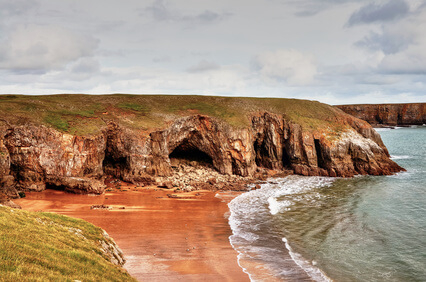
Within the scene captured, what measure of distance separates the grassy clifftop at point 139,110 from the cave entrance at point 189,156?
6.30m

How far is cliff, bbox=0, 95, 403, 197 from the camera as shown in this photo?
38.1 m

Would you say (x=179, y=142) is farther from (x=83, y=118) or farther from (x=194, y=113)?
(x=83, y=118)

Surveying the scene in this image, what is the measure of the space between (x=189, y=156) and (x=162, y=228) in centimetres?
2957

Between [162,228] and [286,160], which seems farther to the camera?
[286,160]

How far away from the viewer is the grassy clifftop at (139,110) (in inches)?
1647

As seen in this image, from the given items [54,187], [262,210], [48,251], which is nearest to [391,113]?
[262,210]

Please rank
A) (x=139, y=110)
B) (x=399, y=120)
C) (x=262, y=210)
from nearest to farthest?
1. (x=262, y=210)
2. (x=139, y=110)
3. (x=399, y=120)

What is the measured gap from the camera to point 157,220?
30094 mm

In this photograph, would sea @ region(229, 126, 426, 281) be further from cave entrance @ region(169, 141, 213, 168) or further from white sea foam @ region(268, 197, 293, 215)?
cave entrance @ region(169, 141, 213, 168)

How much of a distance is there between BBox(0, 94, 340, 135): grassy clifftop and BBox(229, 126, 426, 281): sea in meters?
17.5

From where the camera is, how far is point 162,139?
48.3 metres

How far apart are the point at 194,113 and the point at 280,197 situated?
2177 centimetres

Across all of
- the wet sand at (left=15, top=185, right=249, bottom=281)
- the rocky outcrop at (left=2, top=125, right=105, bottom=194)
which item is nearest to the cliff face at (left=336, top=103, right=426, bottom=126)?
the wet sand at (left=15, top=185, right=249, bottom=281)

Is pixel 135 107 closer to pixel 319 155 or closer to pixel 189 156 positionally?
pixel 189 156
